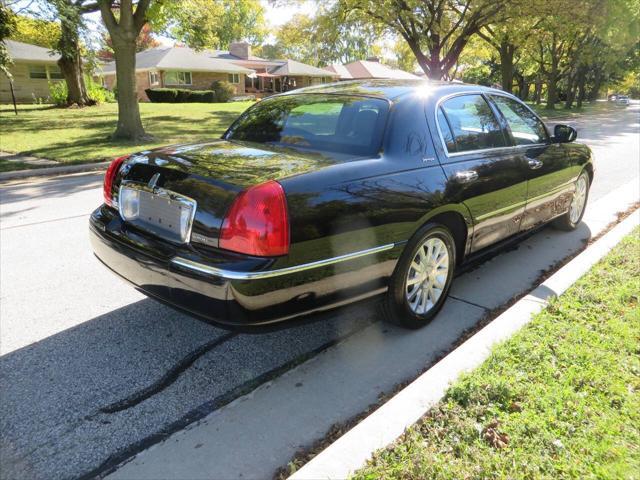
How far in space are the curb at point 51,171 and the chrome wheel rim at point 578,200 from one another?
906 centimetres

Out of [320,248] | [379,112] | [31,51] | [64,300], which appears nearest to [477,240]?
[379,112]

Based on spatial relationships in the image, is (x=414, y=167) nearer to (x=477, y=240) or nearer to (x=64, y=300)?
(x=477, y=240)

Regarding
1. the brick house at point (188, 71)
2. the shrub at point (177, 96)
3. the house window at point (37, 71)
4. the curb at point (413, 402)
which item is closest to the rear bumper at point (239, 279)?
the curb at point (413, 402)

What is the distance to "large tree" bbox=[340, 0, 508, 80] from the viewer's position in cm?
2120

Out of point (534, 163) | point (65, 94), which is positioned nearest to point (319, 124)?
point (534, 163)

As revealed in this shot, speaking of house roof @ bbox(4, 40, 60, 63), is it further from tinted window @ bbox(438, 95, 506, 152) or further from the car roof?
tinted window @ bbox(438, 95, 506, 152)

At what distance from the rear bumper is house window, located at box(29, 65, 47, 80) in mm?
37814

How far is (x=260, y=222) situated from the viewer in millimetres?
2418

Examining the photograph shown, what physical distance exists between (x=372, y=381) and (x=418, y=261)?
2.85 feet

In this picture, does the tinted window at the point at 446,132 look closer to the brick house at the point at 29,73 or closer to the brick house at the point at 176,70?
the brick house at the point at 29,73

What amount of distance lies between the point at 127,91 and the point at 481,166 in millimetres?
12540

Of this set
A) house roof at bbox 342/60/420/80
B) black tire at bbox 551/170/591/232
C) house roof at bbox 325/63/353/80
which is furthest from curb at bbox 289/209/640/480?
house roof at bbox 325/63/353/80

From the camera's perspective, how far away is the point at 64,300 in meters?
3.78

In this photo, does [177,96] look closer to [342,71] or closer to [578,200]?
[342,71]
